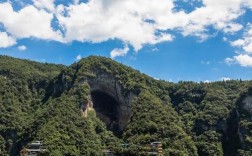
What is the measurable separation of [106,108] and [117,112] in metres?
4.28

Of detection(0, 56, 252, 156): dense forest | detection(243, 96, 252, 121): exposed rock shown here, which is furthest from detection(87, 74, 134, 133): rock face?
Answer: detection(243, 96, 252, 121): exposed rock

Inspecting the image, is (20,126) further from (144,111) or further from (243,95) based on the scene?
(243,95)

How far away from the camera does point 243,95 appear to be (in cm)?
16762

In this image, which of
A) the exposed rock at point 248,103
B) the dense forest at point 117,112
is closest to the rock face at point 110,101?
the dense forest at point 117,112

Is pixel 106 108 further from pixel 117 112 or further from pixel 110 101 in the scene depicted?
pixel 117 112

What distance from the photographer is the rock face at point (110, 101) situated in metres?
172

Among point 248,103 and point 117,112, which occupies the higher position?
point 248,103

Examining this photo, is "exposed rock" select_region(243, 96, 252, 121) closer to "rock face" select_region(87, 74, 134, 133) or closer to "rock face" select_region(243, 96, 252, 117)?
"rock face" select_region(243, 96, 252, 117)

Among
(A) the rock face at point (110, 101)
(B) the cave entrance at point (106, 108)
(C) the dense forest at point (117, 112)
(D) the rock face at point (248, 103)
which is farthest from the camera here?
(B) the cave entrance at point (106, 108)

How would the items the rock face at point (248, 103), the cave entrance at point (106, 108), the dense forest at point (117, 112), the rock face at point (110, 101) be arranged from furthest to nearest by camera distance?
the cave entrance at point (106, 108), the rock face at point (110, 101), the rock face at point (248, 103), the dense forest at point (117, 112)

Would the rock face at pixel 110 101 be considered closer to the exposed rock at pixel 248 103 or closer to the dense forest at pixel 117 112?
the dense forest at pixel 117 112

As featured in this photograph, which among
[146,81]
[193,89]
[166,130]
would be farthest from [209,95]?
[166,130]

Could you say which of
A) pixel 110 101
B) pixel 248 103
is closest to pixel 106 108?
pixel 110 101

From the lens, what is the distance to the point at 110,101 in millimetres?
176875
